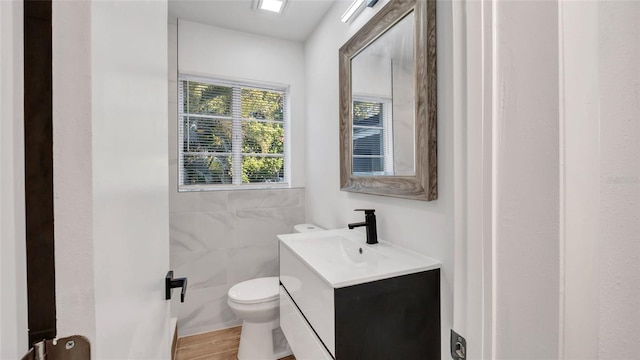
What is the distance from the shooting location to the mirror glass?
134cm

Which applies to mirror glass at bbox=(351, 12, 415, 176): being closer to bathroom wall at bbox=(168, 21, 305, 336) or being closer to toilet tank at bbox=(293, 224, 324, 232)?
toilet tank at bbox=(293, 224, 324, 232)

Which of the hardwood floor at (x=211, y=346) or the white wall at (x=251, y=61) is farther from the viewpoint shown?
the white wall at (x=251, y=61)

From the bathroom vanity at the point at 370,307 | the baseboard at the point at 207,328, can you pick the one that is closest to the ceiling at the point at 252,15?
A: the bathroom vanity at the point at 370,307

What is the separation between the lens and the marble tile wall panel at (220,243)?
2.22 metres

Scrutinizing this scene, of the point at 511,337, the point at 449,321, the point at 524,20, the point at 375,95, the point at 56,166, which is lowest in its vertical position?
the point at 449,321

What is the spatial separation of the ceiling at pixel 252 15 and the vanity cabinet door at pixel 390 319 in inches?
77.2

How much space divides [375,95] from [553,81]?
1.26 meters

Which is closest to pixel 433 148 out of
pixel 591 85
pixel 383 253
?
pixel 383 253

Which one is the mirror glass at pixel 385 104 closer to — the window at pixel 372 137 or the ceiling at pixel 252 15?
the window at pixel 372 137

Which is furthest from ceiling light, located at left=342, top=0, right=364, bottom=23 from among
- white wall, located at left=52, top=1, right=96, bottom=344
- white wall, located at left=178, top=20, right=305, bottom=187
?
white wall, located at left=52, top=1, right=96, bottom=344

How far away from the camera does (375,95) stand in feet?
5.28

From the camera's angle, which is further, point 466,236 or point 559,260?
point 466,236

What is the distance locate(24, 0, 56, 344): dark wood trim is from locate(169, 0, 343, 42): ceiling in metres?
2.07

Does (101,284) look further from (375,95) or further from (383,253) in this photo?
(375,95)
